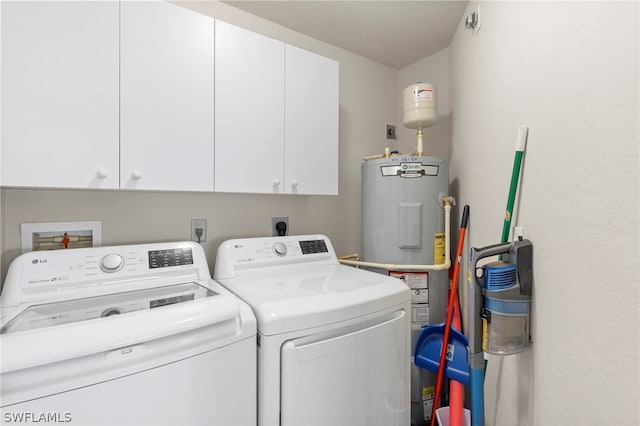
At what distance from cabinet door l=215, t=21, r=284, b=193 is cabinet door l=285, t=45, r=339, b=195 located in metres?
0.06

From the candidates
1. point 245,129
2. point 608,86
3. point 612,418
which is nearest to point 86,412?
point 245,129

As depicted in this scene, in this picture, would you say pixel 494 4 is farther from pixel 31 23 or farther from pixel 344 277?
pixel 31 23

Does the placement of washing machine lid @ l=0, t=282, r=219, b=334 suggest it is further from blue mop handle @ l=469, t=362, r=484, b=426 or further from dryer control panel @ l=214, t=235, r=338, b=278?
blue mop handle @ l=469, t=362, r=484, b=426

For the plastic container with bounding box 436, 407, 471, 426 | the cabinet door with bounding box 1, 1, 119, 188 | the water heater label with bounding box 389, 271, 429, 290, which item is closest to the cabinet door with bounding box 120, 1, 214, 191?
the cabinet door with bounding box 1, 1, 119, 188

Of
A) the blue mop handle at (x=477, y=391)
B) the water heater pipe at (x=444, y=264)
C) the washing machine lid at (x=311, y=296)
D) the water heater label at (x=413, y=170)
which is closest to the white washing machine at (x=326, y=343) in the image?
the washing machine lid at (x=311, y=296)

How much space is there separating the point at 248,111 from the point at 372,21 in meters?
1.12

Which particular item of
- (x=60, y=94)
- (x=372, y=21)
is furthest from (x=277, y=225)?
(x=372, y=21)

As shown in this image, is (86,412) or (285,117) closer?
(86,412)

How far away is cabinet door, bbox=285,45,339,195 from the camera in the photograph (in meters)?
1.67

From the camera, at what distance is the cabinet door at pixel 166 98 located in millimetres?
1219

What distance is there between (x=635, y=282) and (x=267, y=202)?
1678mm

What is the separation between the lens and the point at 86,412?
2.54 feet

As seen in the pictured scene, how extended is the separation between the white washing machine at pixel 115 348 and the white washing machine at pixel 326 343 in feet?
0.28

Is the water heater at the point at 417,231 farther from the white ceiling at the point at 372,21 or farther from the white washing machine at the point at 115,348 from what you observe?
the white washing machine at the point at 115,348
